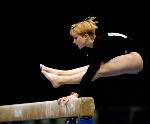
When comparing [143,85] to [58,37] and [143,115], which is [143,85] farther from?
[58,37]

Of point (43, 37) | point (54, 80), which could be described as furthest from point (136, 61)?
point (43, 37)

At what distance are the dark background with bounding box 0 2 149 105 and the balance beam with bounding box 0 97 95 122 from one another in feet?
13.6

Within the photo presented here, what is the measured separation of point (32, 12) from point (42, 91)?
98.6 inches

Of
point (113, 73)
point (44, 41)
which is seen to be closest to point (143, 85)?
point (44, 41)

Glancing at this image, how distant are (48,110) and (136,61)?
1092mm

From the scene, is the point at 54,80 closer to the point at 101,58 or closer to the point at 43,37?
the point at 101,58

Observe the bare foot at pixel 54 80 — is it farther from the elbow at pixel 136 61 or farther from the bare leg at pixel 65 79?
the elbow at pixel 136 61

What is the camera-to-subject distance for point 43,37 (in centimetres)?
871

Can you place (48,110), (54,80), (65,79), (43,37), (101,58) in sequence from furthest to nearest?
(43,37) → (54,80) → (65,79) → (48,110) → (101,58)

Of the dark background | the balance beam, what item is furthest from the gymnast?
the dark background

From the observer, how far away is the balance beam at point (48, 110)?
326cm

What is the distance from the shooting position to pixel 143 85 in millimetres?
10523

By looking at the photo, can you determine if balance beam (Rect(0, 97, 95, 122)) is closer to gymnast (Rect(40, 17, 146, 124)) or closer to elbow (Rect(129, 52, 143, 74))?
gymnast (Rect(40, 17, 146, 124))

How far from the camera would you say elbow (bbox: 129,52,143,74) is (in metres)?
3.83
